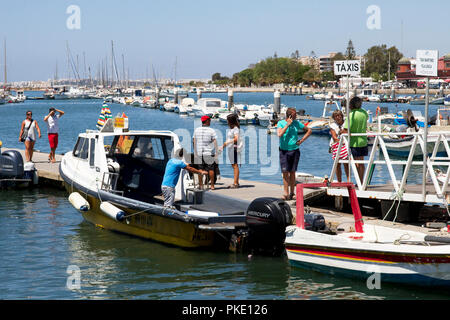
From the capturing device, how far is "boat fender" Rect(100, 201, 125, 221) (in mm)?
12627

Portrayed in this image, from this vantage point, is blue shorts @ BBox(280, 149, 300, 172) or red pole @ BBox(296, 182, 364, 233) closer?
red pole @ BBox(296, 182, 364, 233)

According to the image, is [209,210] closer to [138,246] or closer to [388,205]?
[138,246]

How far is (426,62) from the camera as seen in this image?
1021 centimetres

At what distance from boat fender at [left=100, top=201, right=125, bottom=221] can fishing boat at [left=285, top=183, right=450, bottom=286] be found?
3561mm

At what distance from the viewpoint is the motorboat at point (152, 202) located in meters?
11.3

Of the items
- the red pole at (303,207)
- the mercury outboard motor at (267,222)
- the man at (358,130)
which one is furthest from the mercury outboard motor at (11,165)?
the red pole at (303,207)

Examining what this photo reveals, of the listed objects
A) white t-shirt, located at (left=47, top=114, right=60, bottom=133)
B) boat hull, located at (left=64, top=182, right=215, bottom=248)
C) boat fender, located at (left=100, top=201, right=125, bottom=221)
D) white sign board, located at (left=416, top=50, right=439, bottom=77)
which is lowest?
boat hull, located at (left=64, top=182, right=215, bottom=248)

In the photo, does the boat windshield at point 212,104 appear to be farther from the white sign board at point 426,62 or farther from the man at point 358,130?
the white sign board at point 426,62

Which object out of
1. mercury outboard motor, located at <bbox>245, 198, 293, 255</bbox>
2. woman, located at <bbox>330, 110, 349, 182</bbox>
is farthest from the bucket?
woman, located at <bbox>330, 110, 349, 182</bbox>

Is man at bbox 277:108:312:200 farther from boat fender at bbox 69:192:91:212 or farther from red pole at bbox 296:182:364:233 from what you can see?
boat fender at bbox 69:192:91:212

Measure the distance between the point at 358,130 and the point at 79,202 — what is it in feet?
19.2

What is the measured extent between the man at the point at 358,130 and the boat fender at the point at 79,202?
5476mm

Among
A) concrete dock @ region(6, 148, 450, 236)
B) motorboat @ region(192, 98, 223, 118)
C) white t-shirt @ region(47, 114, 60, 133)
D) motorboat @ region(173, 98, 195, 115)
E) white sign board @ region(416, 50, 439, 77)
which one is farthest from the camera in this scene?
motorboat @ region(173, 98, 195, 115)

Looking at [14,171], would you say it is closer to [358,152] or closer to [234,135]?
[234,135]
